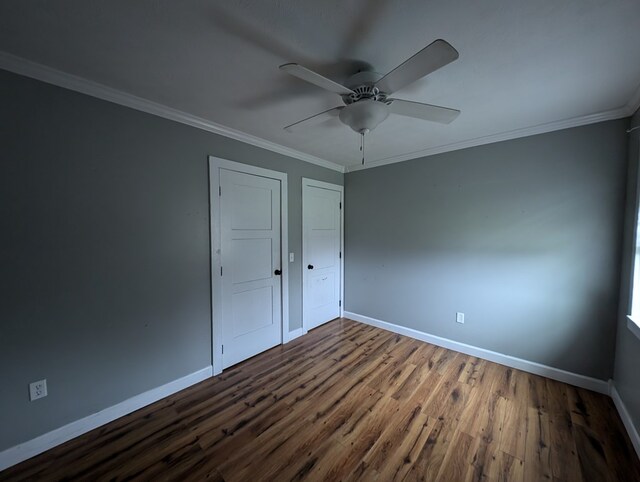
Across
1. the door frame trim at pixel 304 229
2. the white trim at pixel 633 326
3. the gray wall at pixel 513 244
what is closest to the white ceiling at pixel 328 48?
the gray wall at pixel 513 244

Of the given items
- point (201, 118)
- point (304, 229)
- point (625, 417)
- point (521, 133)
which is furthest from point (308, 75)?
point (625, 417)

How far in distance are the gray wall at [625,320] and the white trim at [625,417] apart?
4cm

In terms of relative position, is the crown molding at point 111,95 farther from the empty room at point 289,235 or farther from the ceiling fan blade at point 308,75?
the ceiling fan blade at point 308,75

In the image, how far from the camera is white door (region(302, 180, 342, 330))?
3.27 meters

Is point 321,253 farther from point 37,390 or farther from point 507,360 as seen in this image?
point 37,390

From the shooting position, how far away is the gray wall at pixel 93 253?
145 cm

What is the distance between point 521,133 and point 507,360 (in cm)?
231

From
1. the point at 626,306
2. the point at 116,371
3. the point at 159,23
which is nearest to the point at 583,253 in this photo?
the point at 626,306

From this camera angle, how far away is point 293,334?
10.2 ft

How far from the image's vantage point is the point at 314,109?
6.42 ft

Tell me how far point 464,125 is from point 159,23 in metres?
2.41

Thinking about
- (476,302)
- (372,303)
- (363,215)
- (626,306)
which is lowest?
Answer: (372,303)

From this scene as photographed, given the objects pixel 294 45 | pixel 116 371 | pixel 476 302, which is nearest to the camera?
pixel 294 45

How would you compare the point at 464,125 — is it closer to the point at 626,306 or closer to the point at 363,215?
the point at 363,215
